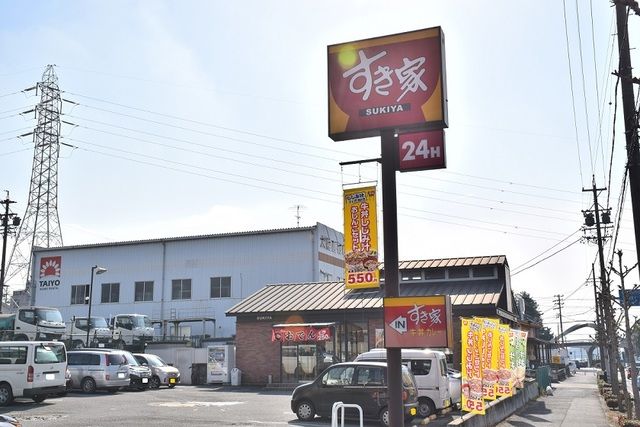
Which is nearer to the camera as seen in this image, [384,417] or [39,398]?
[384,417]

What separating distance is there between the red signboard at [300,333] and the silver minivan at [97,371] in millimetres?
7463

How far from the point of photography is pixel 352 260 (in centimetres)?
1645

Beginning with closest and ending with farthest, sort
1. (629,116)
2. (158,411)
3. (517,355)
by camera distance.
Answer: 1. (629,116)
2. (158,411)
3. (517,355)

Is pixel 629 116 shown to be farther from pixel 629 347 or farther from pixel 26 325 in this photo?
pixel 26 325

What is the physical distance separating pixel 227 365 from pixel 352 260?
18183 millimetres

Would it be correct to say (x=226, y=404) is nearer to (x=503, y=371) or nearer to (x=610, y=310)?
(x=503, y=371)

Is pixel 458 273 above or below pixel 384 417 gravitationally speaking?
above

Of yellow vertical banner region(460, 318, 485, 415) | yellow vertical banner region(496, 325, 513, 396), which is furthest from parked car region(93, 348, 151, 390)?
yellow vertical banner region(460, 318, 485, 415)

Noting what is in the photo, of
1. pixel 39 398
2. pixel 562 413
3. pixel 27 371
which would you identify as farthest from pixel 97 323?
pixel 562 413

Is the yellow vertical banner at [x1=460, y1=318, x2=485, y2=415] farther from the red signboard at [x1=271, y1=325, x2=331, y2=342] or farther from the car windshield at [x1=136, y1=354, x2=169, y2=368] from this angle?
the car windshield at [x1=136, y1=354, x2=169, y2=368]

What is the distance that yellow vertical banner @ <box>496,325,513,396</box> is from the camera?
17094 millimetres

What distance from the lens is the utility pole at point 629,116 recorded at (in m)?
11.9

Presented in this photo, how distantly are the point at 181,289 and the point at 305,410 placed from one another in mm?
34094

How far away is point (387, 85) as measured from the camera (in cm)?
945
